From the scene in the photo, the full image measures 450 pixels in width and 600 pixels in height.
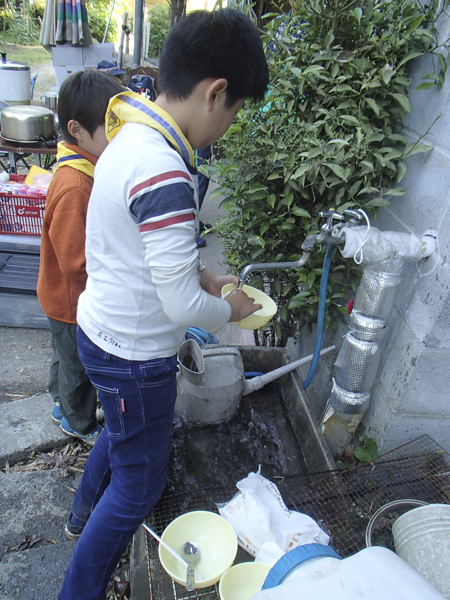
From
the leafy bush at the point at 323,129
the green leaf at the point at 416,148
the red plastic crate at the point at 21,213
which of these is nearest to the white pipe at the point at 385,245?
the leafy bush at the point at 323,129

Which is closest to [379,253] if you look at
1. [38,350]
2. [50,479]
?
[50,479]

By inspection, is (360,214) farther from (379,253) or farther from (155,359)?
(155,359)

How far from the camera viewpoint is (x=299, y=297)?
91.0 inches

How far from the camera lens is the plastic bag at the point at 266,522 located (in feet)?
5.08

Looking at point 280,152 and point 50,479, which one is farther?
point 50,479

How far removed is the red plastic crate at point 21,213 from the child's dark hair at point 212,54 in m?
2.35

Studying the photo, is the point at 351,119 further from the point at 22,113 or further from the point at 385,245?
the point at 22,113

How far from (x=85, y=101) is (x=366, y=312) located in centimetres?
172

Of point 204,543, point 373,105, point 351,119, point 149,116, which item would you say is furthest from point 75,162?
point 204,543

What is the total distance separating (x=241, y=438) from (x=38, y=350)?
6.70ft

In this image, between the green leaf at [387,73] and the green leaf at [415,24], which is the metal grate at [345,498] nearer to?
the green leaf at [387,73]

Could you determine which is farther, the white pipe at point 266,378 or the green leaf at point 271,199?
the white pipe at point 266,378

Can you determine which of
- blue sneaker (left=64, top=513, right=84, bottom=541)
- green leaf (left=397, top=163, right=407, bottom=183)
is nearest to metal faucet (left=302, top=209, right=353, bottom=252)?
green leaf (left=397, top=163, right=407, bottom=183)

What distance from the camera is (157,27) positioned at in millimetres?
18484
